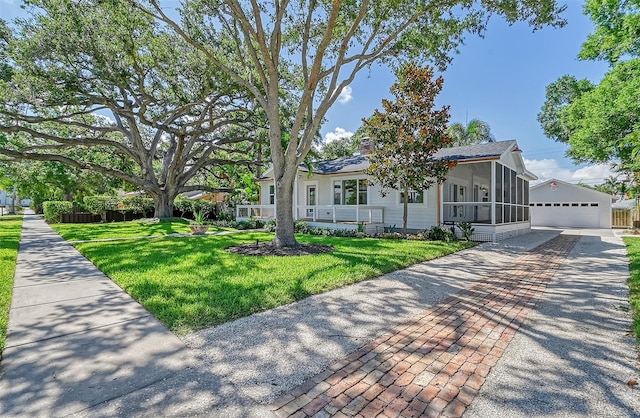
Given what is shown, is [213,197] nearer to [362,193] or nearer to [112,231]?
[112,231]

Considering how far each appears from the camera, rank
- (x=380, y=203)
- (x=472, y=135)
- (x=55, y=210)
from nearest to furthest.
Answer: (x=380, y=203), (x=55, y=210), (x=472, y=135)

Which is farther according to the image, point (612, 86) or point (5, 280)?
point (612, 86)

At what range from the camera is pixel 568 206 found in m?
25.2

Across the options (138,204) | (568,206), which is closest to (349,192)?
(138,204)

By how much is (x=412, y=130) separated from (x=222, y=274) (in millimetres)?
9020

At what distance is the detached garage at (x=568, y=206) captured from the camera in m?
24.1

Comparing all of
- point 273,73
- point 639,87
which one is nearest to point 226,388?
point 273,73

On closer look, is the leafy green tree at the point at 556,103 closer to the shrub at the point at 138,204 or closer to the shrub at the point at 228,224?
the shrub at the point at 228,224

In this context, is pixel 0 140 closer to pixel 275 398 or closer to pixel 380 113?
pixel 380 113

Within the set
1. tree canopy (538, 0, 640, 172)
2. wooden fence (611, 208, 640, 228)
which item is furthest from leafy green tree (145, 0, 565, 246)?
wooden fence (611, 208, 640, 228)

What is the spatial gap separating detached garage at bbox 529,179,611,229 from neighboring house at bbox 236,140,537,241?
7.77 meters

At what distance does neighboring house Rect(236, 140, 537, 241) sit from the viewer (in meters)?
13.8

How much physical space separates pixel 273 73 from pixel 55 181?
3500cm

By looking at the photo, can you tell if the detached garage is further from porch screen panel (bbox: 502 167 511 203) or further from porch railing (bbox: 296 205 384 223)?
porch railing (bbox: 296 205 384 223)
